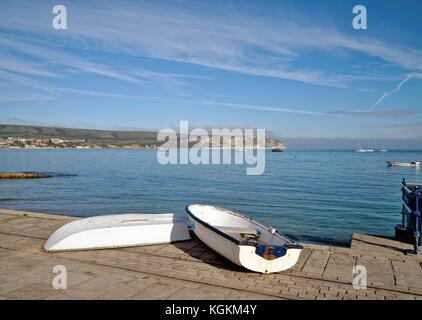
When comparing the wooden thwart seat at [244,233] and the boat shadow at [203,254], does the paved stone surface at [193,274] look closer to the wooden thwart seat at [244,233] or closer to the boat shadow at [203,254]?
the boat shadow at [203,254]

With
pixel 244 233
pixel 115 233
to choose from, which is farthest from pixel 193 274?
pixel 115 233

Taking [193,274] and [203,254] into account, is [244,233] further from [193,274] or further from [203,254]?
[193,274]

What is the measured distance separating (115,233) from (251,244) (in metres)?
4.14

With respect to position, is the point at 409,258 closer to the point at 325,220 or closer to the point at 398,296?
the point at 398,296

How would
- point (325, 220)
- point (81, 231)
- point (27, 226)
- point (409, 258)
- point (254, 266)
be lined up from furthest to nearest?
1. point (325, 220)
2. point (27, 226)
3. point (81, 231)
4. point (409, 258)
5. point (254, 266)

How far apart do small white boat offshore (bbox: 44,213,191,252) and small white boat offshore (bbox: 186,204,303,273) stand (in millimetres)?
692

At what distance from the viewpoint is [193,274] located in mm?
7742

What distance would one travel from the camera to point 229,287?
6961mm

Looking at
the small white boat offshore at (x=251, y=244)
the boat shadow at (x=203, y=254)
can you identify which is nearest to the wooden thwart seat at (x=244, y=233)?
the small white boat offshore at (x=251, y=244)

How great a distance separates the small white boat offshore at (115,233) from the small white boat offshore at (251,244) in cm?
69

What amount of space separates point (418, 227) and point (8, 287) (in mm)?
9688

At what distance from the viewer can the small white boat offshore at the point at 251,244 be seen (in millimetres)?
7488
